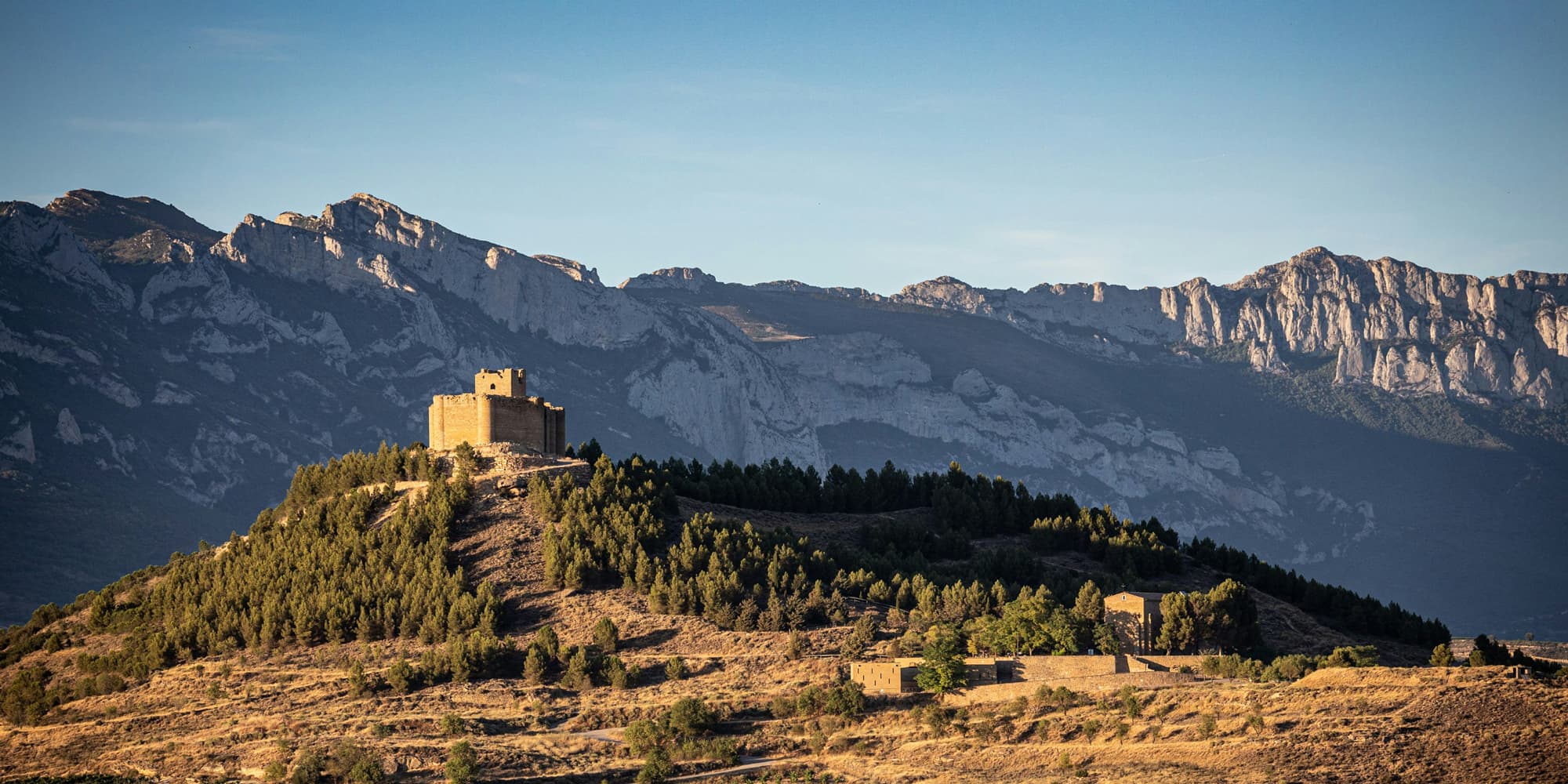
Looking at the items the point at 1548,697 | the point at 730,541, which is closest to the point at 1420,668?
the point at 1548,697

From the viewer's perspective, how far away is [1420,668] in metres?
81.9

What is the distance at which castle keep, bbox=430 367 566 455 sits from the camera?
10762cm

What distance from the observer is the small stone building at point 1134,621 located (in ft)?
303

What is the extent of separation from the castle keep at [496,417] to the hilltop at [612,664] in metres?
1.77

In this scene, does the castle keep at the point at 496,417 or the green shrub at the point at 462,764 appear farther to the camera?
the castle keep at the point at 496,417

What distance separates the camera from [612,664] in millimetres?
88938

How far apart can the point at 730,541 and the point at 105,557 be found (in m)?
113

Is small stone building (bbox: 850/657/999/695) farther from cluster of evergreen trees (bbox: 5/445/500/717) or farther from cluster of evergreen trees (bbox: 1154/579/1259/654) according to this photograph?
cluster of evergreen trees (bbox: 5/445/500/717)

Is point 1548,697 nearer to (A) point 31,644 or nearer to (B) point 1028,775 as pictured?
(B) point 1028,775

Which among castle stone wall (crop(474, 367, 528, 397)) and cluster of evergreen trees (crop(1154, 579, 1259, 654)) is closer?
cluster of evergreen trees (crop(1154, 579, 1259, 654))

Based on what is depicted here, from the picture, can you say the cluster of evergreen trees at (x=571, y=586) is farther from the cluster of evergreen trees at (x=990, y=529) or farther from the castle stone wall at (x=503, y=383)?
the castle stone wall at (x=503, y=383)

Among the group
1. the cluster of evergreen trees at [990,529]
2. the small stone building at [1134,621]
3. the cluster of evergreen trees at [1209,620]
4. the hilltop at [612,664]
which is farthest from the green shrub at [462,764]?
the cluster of evergreen trees at [1209,620]

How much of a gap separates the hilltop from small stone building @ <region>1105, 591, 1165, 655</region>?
6.23 metres

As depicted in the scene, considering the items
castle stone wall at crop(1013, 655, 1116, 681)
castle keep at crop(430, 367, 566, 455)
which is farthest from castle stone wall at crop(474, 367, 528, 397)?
castle stone wall at crop(1013, 655, 1116, 681)
